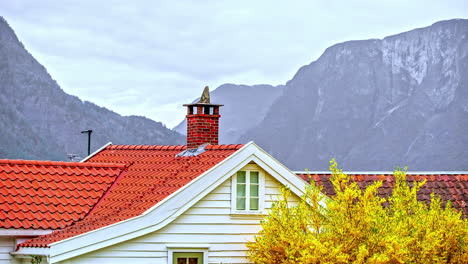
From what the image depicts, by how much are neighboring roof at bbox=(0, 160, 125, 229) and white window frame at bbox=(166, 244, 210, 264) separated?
8.09 ft

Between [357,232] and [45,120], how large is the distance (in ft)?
254

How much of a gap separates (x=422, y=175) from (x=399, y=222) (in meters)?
7.22

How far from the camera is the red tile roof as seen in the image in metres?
17.4

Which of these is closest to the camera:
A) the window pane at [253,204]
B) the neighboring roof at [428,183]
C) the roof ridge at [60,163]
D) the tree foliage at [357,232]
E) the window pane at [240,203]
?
the tree foliage at [357,232]

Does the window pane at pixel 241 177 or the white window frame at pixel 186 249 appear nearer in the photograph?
the white window frame at pixel 186 249

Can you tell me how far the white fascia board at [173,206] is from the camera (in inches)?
632

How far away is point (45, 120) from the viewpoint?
90.2 meters

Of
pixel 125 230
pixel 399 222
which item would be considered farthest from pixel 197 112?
pixel 399 222

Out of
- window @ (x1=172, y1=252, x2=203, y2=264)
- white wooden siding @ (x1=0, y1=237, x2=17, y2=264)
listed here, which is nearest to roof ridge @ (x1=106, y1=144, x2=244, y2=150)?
window @ (x1=172, y1=252, x2=203, y2=264)

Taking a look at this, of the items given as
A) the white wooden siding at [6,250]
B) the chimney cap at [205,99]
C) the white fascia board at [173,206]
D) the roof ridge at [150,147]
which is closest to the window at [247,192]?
the white fascia board at [173,206]

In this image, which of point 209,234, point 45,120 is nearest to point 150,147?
point 209,234

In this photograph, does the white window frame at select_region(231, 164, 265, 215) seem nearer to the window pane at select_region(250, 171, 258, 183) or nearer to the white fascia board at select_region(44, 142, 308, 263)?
the window pane at select_region(250, 171, 258, 183)

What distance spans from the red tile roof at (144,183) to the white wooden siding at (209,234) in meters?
0.59

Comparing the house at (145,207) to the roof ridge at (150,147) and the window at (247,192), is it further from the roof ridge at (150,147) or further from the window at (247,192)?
the roof ridge at (150,147)
